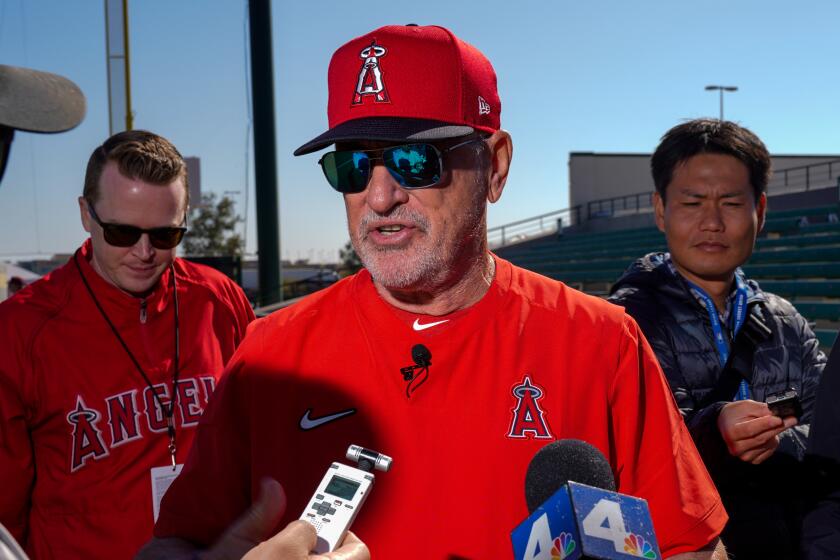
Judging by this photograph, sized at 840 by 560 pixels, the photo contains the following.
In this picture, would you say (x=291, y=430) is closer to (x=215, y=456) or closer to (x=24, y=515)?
(x=215, y=456)

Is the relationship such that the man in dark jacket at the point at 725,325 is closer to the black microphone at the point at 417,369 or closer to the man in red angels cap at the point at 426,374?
the man in red angels cap at the point at 426,374

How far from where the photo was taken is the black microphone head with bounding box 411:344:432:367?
1687 mm

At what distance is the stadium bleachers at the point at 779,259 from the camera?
10.1 m

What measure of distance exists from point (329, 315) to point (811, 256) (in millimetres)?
12125

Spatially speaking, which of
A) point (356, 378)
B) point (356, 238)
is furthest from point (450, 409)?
point (356, 238)

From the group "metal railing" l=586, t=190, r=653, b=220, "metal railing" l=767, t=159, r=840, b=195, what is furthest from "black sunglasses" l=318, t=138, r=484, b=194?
"metal railing" l=767, t=159, r=840, b=195

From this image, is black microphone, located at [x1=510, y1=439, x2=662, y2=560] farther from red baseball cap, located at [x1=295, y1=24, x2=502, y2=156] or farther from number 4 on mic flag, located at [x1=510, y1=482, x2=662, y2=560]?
red baseball cap, located at [x1=295, y1=24, x2=502, y2=156]

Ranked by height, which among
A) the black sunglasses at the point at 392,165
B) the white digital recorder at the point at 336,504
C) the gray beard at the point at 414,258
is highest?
the black sunglasses at the point at 392,165

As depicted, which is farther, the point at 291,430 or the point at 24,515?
the point at 24,515

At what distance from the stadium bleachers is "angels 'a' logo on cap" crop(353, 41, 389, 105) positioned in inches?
148

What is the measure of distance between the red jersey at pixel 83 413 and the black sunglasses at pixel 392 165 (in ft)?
4.97

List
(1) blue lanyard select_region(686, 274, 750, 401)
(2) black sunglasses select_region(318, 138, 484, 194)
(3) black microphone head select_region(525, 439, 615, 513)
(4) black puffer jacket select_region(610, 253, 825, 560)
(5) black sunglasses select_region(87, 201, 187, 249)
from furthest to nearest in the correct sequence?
1. (5) black sunglasses select_region(87, 201, 187, 249)
2. (1) blue lanyard select_region(686, 274, 750, 401)
3. (4) black puffer jacket select_region(610, 253, 825, 560)
4. (2) black sunglasses select_region(318, 138, 484, 194)
5. (3) black microphone head select_region(525, 439, 615, 513)

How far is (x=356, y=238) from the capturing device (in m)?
1.82

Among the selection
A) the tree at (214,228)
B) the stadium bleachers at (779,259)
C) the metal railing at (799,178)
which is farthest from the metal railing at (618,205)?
the tree at (214,228)
